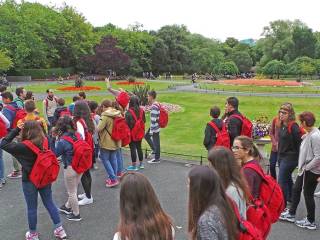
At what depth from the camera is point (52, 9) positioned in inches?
2899

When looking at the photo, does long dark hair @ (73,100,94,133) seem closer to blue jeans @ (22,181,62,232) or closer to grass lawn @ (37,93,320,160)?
blue jeans @ (22,181,62,232)

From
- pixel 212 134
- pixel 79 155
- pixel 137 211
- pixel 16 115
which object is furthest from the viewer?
pixel 16 115

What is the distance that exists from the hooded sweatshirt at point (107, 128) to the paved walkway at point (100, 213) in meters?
1.02

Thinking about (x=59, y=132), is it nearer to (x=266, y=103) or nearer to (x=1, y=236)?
(x=1, y=236)

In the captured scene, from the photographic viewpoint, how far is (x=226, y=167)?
3596 millimetres

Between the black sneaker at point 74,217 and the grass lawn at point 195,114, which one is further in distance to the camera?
the grass lawn at point 195,114

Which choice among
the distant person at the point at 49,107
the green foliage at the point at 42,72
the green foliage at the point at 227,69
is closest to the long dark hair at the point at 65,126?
the distant person at the point at 49,107

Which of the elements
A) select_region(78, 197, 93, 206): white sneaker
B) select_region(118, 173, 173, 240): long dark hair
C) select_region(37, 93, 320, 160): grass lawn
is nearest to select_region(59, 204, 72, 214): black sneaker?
select_region(78, 197, 93, 206): white sneaker

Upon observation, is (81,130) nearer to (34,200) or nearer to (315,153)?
(34,200)

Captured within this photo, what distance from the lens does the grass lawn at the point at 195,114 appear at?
13906 millimetres

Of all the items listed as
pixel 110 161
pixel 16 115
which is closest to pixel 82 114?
pixel 110 161

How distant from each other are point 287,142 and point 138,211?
14.1ft

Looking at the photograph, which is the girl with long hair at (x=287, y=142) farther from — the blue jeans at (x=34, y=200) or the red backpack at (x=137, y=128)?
the blue jeans at (x=34, y=200)

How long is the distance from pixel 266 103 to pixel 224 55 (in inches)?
2883
